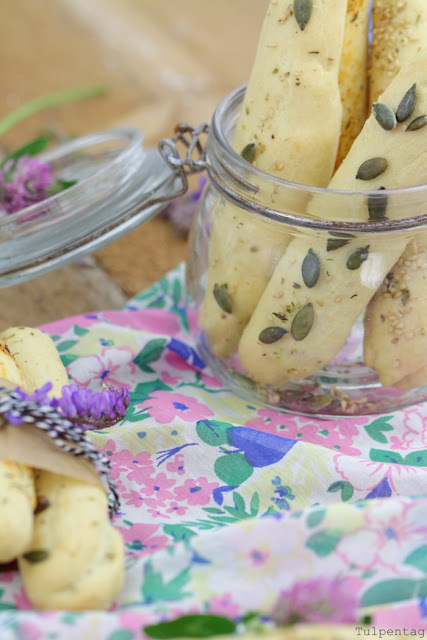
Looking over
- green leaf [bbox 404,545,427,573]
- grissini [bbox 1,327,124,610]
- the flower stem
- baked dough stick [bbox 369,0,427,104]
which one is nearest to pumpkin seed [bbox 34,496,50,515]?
grissini [bbox 1,327,124,610]

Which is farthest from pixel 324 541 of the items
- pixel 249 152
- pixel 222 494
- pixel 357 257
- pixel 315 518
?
pixel 249 152

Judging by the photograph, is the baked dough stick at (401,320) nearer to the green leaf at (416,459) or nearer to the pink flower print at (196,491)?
the green leaf at (416,459)

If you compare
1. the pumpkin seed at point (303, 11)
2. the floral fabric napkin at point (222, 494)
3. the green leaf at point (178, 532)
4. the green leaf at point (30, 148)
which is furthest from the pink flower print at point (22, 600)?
the green leaf at point (30, 148)

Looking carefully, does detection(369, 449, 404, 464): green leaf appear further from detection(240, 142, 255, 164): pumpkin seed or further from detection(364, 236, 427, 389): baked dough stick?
detection(240, 142, 255, 164): pumpkin seed

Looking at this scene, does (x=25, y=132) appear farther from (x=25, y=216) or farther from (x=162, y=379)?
(x=162, y=379)

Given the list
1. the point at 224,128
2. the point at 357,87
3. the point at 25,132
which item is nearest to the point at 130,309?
the point at 224,128
